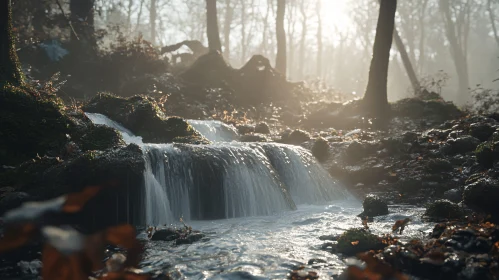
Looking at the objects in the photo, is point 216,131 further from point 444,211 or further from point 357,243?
point 357,243

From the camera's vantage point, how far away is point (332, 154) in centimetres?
1320

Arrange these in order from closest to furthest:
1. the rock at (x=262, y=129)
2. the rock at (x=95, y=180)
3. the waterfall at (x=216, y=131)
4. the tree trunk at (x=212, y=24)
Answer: the rock at (x=95, y=180), the waterfall at (x=216, y=131), the rock at (x=262, y=129), the tree trunk at (x=212, y=24)

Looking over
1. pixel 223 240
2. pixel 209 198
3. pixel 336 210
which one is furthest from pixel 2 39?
pixel 336 210

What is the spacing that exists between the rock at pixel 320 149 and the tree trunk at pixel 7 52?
9203 mm

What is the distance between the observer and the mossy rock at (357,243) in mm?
5949

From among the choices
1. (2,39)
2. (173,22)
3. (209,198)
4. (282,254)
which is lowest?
(282,254)

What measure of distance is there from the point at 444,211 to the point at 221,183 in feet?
15.7

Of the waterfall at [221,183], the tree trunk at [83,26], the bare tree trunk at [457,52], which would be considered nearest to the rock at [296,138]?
the waterfall at [221,183]

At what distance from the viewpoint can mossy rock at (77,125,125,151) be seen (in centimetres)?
945

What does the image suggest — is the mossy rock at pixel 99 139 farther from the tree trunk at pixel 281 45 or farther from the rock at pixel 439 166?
the tree trunk at pixel 281 45

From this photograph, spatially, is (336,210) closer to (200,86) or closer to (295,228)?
(295,228)

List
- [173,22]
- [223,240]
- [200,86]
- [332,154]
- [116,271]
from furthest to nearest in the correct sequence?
[173,22] → [200,86] → [332,154] → [223,240] → [116,271]

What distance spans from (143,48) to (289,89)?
29.5 feet

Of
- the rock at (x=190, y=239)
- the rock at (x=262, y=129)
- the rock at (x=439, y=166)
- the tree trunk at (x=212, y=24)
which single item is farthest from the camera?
the tree trunk at (x=212, y=24)
